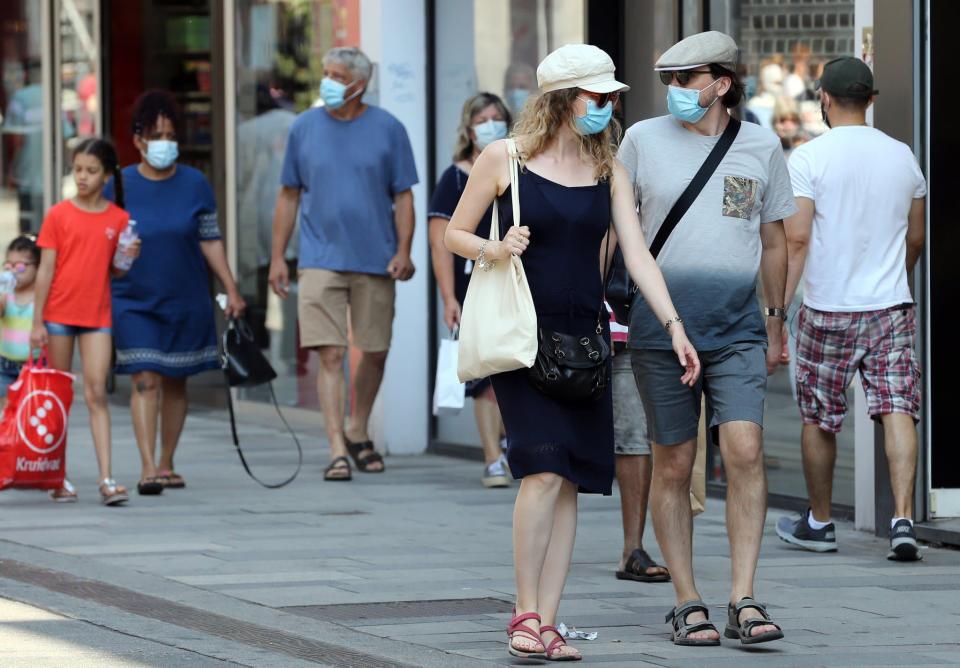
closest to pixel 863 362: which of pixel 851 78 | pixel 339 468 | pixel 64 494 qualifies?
pixel 851 78

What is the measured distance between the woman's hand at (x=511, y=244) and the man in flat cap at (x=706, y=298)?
68cm

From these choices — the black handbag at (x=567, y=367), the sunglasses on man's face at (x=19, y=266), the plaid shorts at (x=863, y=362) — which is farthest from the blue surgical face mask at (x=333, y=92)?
the black handbag at (x=567, y=367)

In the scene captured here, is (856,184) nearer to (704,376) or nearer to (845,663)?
(704,376)

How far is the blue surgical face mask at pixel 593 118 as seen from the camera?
6172 millimetres

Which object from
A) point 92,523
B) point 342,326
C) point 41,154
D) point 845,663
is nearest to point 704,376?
point 845,663

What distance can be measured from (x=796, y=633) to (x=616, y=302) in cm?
131

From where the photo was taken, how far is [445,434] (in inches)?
480

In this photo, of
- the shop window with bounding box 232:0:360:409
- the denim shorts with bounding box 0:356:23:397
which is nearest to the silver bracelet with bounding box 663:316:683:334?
the denim shorts with bounding box 0:356:23:397

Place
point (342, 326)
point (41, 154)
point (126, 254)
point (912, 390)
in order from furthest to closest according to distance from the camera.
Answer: point (41, 154)
point (342, 326)
point (126, 254)
point (912, 390)

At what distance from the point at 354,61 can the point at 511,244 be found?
5.06 metres

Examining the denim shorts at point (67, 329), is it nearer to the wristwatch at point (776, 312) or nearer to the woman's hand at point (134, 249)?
the woman's hand at point (134, 249)

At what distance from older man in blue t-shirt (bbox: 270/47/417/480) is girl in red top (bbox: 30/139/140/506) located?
124 cm

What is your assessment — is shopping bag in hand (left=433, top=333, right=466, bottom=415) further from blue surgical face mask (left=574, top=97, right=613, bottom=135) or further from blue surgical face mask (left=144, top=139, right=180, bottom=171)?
blue surgical face mask (left=574, top=97, right=613, bottom=135)

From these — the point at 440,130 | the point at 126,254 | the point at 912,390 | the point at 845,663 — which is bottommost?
the point at 845,663
